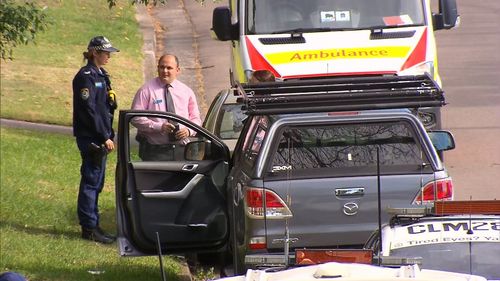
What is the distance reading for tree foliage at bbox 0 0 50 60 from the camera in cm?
980

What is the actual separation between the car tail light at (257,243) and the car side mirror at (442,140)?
162 cm

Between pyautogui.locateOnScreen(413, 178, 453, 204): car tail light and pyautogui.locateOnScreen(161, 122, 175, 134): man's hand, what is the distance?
2431 mm

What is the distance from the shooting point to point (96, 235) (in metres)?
11.4

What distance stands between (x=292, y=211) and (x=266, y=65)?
3960mm

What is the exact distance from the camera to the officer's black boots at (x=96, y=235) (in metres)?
11.4

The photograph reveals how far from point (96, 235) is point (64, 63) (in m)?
11.4

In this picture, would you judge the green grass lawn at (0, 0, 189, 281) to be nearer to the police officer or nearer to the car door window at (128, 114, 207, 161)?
the police officer

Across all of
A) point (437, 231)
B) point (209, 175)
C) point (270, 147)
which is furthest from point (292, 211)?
point (437, 231)

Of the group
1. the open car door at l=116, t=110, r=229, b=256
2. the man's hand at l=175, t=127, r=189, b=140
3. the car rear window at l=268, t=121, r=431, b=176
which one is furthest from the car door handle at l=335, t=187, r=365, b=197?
the man's hand at l=175, t=127, r=189, b=140

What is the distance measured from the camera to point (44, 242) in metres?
11.2

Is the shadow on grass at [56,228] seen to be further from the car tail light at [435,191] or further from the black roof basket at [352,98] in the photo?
the car tail light at [435,191]

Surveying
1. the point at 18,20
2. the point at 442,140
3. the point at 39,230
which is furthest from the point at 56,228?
the point at 442,140

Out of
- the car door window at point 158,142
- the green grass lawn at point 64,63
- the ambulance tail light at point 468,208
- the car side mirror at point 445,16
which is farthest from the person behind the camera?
the green grass lawn at point 64,63

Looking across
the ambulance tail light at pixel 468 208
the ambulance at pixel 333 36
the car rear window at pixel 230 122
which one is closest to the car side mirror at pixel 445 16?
the ambulance at pixel 333 36
